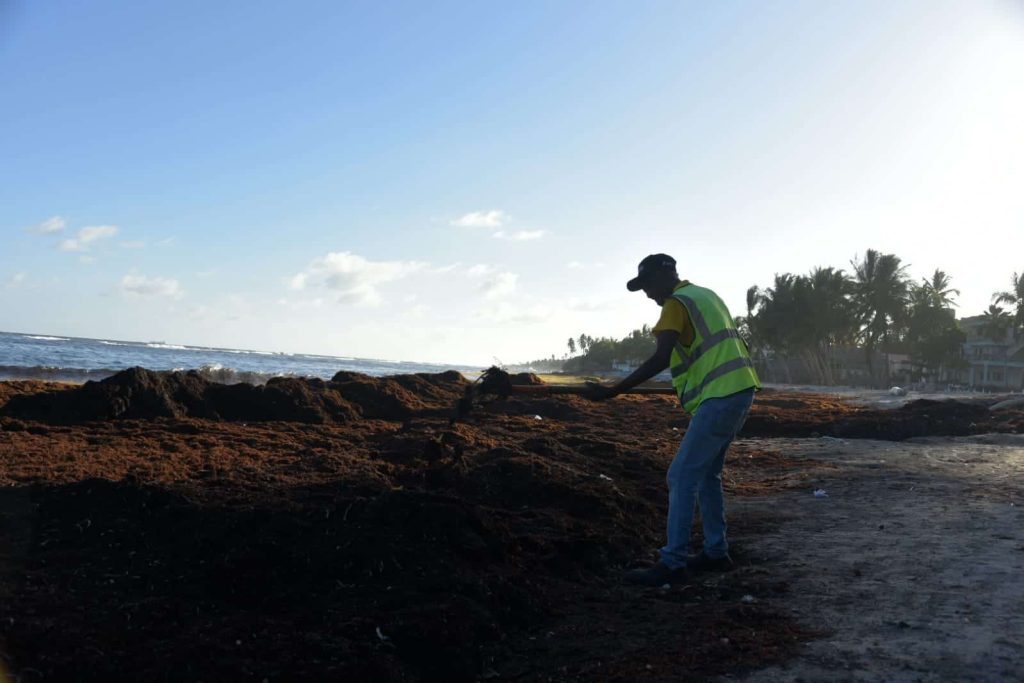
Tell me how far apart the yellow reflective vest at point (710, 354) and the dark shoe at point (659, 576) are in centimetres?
95

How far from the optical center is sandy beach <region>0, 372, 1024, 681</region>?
10.2 ft

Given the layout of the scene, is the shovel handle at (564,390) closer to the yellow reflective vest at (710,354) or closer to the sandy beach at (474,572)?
the yellow reflective vest at (710,354)

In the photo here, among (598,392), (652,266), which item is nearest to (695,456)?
(598,392)

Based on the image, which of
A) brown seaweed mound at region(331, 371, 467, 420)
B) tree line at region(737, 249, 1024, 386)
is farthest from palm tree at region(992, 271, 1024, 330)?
brown seaweed mound at region(331, 371, 467, 420)

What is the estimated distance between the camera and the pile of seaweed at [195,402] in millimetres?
11016

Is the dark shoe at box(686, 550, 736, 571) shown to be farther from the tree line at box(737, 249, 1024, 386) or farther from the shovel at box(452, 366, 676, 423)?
the tree line at box(737, 249, 1024, 386)

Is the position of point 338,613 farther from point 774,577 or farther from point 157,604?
point 774,577

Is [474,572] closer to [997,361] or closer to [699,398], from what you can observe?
[699,398]

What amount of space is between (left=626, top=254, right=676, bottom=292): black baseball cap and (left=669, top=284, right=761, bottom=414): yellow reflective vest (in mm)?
240

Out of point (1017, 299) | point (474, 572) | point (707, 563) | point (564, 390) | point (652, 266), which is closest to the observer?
point (474, 572)

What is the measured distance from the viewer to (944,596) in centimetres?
382

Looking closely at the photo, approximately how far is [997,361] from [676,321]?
194 ft

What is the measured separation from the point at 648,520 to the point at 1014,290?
57966 mm

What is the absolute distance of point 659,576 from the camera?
14.5 ft
